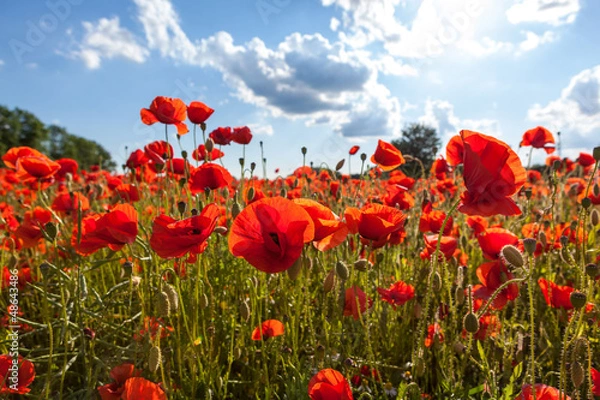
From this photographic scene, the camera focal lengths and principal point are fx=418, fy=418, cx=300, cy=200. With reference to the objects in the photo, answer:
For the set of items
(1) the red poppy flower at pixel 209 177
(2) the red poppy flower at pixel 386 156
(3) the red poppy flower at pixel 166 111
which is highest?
(3) the red poppy flower at pixel 166 111

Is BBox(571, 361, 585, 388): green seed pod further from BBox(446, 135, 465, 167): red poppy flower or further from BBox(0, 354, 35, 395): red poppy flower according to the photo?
BBox(0, 354, 35, 395): red poppy flower

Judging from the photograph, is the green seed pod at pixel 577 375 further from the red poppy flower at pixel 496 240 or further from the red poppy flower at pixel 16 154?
the red poppy flower at pixel 16 154

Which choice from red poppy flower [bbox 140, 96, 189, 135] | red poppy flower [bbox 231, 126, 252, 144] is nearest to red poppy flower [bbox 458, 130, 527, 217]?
red poppy flower [bbox 140, 96, 189, 135]

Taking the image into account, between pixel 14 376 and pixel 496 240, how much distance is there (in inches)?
65.8

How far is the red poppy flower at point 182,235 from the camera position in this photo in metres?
1.15

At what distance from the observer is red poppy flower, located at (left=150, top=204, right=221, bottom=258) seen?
1.15 meters

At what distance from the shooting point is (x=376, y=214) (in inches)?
52.8

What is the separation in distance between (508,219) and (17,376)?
3146mm

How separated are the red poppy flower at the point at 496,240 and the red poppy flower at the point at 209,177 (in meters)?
1.06

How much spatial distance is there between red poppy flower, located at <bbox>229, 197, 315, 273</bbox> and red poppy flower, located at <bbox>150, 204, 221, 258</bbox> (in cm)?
19

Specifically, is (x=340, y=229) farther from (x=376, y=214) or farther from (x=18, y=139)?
(x=18, y=139)

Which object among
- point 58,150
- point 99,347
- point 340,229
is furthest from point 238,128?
point 58,150

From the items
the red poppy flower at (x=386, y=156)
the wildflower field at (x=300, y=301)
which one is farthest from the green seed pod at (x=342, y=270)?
the red poppy flower at (x=386, y=156)

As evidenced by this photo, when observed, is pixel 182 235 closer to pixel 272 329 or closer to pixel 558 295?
pixel 272 329
